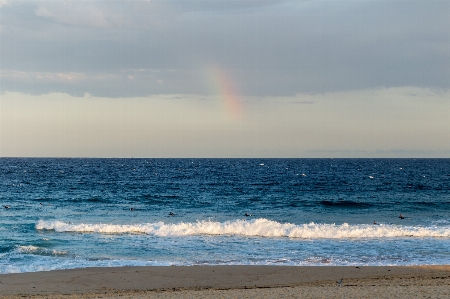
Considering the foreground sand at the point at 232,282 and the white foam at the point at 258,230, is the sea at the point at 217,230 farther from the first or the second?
the foreground sand at the point at 232,282

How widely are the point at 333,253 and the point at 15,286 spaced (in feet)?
44.4

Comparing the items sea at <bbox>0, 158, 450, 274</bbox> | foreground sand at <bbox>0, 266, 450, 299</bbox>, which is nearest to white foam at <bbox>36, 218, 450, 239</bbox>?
sea at <bbox>0, 158, 450, 274</bbox>

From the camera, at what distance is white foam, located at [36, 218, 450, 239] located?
27.3 meters

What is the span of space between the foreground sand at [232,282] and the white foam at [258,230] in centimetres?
904

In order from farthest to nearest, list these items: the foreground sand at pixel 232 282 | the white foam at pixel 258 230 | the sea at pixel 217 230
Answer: the white foam at pixel 258 230, the sea at pixel 217 230, the foreground sand at pixel 232 282

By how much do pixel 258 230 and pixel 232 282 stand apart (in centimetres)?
1189

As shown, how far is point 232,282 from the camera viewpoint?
640 inches

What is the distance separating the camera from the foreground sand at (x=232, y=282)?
13992 mm

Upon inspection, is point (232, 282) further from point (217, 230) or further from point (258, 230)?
point (217, 230)

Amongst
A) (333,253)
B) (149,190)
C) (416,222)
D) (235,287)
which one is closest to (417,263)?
(333,253)

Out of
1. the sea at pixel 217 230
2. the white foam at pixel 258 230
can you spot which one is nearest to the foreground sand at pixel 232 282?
the sea at pixel 217 230

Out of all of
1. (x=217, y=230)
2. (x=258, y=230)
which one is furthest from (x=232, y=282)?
(x=217, y=230)

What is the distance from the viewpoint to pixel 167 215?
119 feet

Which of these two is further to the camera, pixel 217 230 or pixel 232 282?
pixel 217 230
